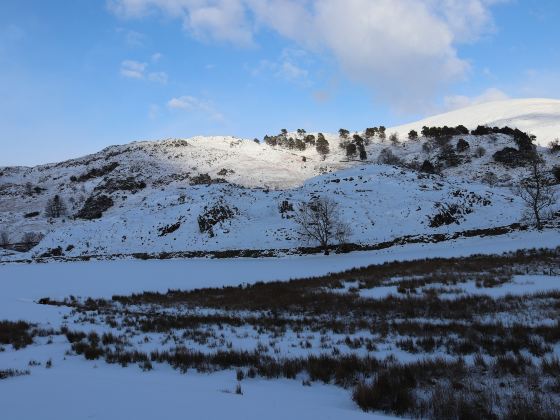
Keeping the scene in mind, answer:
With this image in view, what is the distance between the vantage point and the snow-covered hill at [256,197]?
50094 mm

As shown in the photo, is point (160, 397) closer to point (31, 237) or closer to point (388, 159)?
point (31, 237)

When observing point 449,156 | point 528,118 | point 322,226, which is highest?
point 528,118

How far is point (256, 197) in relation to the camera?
6228 centimetres

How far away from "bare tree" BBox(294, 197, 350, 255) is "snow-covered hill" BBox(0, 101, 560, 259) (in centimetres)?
254

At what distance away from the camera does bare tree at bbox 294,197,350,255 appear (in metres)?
Result: 43.2

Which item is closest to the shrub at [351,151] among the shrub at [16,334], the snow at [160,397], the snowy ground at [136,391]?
the snowy ground at [136,391]

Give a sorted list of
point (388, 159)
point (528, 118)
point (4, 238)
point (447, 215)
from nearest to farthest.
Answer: point (447, 215)
point (4, 238)
point (388, 159)
point (528, 118)

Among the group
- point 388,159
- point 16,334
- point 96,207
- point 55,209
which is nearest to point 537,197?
point 16,334

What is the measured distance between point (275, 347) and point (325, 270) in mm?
21854

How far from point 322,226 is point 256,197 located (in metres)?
20.0

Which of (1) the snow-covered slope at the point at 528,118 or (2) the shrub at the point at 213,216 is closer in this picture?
(2) the shrub at the point at 213,216

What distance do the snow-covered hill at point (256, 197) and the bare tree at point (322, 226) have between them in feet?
8.33

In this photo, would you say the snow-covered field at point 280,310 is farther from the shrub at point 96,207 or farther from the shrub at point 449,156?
Answer: the shrub at point 449,156

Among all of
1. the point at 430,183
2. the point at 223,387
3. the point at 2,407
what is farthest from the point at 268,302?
the point at 430,183
